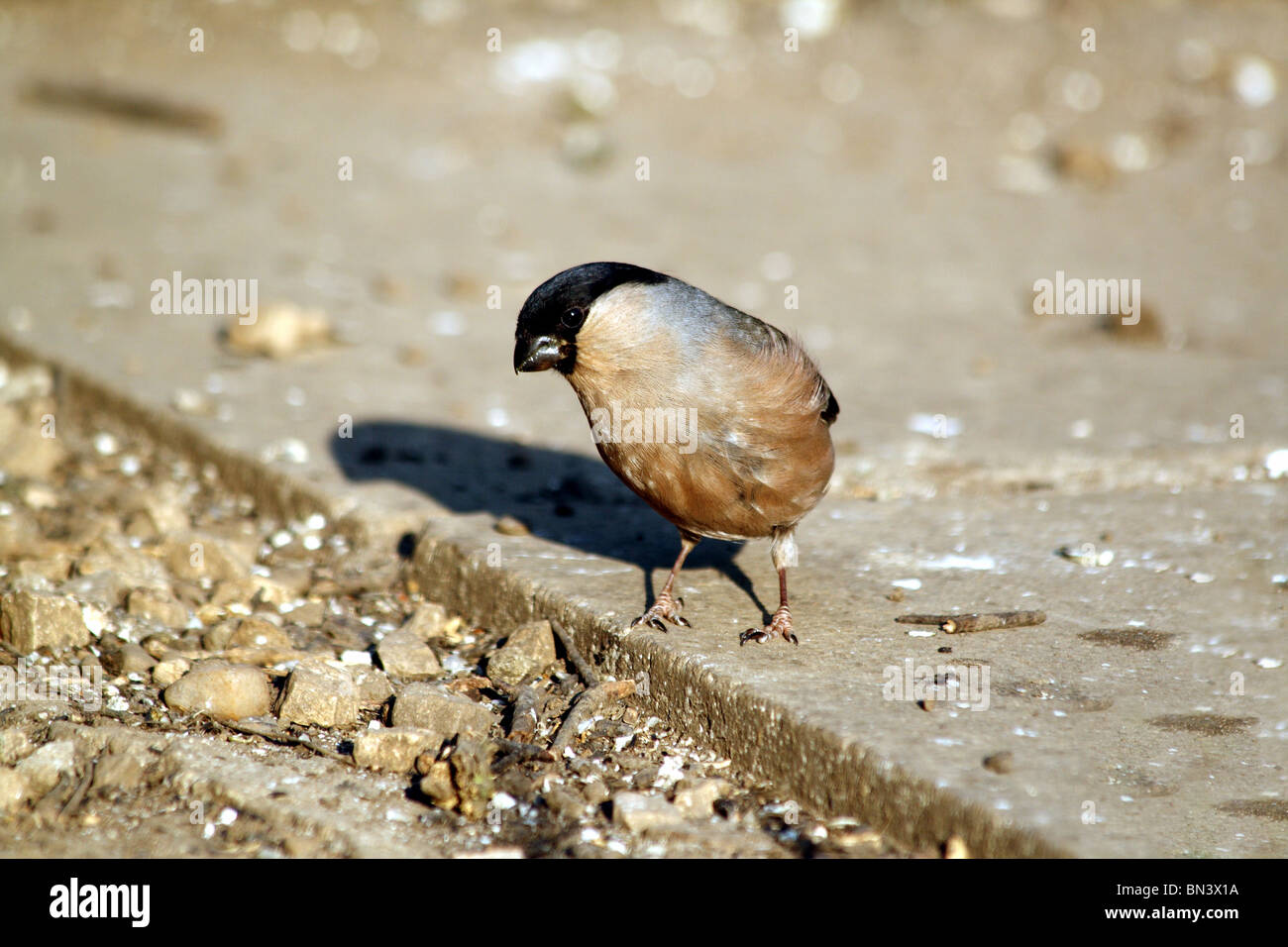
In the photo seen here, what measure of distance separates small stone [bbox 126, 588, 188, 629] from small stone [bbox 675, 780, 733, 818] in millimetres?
1737

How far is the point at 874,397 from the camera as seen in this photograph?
228 inches

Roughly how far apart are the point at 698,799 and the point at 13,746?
1678 millimetres

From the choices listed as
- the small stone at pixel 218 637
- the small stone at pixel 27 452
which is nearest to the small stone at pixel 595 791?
the small stone at pixel 218 637

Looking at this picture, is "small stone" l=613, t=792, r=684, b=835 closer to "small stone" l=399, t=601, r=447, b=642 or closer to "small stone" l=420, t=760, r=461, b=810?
"small stone" l=420, t=760, r=461, b=810

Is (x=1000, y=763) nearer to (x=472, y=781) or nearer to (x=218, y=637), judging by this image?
(x=472, y=781)

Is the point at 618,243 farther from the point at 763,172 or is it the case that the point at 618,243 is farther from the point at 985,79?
the point at 985,79

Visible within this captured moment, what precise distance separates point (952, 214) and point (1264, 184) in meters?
2.54

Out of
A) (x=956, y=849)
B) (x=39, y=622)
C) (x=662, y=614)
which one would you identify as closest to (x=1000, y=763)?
(x=956, y=849)

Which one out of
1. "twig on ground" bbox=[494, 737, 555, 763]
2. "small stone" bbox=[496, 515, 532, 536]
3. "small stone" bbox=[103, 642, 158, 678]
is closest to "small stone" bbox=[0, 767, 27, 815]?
"small stone" bbox=[103, 642, 158, 678]

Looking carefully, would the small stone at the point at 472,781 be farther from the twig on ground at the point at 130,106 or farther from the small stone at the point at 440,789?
the twig on ground at the point at 130,106

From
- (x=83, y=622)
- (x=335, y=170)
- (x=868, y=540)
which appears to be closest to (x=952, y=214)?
(x=335, y=170)

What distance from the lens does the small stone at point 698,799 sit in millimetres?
2934

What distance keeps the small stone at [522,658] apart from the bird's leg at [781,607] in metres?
0.59

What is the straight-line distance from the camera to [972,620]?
3566mm
